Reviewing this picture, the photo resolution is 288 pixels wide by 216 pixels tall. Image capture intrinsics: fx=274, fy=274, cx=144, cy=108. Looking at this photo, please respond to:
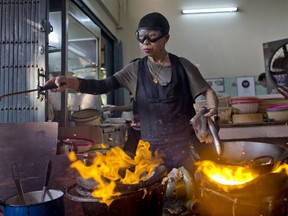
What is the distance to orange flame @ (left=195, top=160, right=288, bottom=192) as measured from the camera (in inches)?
37.8

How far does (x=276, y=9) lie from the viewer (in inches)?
271

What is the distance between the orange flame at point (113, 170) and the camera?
0.90 meters

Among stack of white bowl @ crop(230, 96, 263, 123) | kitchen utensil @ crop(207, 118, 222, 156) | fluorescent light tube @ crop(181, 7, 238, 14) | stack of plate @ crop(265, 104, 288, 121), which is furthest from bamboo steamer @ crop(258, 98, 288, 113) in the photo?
fluorescent light tube @ crop(181, 7, 238, 14)

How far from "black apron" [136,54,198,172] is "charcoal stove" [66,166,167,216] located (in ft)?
3.39

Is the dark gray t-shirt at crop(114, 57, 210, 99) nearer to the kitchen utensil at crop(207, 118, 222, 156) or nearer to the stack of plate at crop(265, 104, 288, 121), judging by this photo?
the kitchen utensil at crop(207, 118, 222, 156)

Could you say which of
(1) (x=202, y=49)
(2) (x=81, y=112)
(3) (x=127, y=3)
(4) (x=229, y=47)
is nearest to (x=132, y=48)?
(3) (x=127, y=3)

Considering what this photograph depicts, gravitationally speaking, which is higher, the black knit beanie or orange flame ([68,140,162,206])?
the black knit beanie

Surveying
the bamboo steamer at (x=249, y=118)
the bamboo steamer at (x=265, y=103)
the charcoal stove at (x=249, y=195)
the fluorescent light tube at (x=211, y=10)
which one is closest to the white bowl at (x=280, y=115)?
the bamboo steamer at (x=249, y=118)

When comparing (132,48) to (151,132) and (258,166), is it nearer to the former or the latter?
(151,132)

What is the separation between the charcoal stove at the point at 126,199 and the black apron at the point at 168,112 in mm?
1032

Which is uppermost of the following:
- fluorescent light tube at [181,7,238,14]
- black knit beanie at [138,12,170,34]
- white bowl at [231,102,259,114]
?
fluorescent light tube at [181,7,238,14]

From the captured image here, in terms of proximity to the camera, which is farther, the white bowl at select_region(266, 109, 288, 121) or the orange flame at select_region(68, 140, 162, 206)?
the white bowl at select_region(266, 109, 288, 121)

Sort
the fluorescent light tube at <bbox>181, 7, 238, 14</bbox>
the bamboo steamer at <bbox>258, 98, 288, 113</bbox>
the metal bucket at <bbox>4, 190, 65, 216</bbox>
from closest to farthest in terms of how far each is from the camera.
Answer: the metal bucket at <bbox>4, 190, 65, 216</bbox>
the bamboo steamer at <bbox>258, 98, 288, 113</bbox>
the fluorescent light tube at <bbox>181, 7, 238, 14</bbox>

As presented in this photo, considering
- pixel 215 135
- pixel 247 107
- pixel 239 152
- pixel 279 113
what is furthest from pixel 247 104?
pixel 215 135
